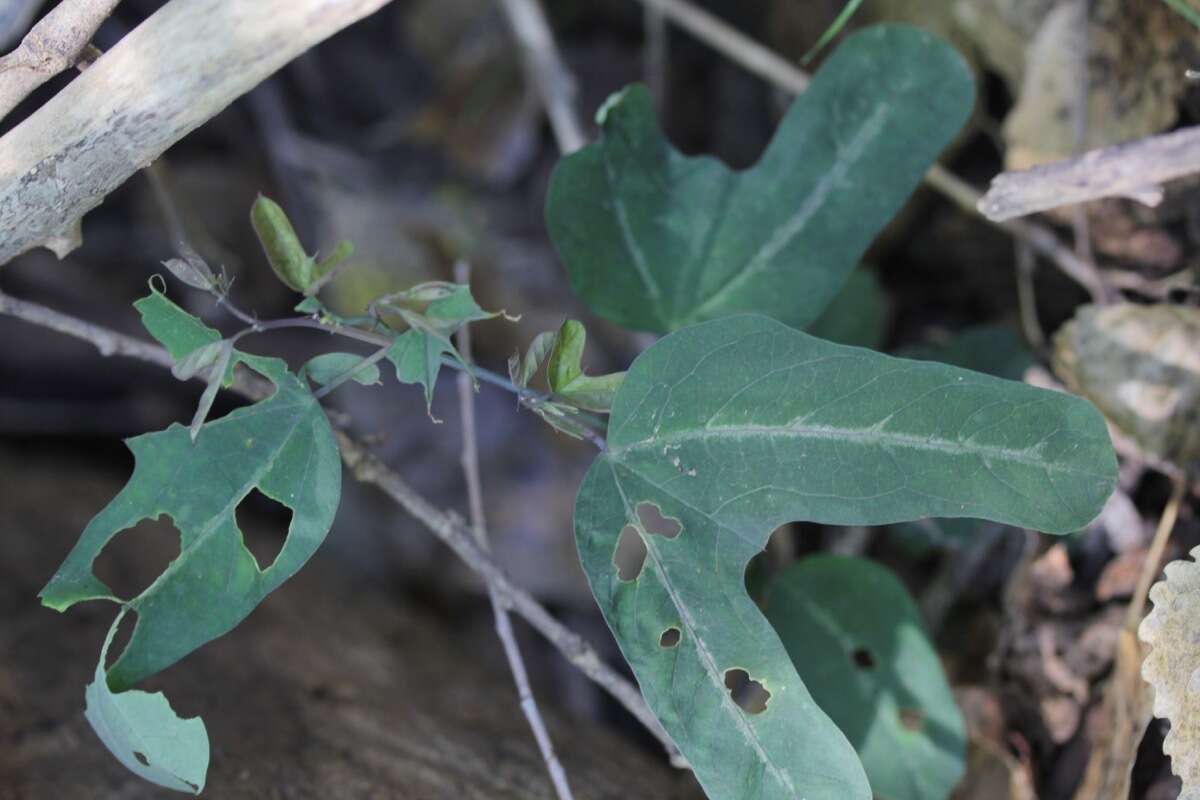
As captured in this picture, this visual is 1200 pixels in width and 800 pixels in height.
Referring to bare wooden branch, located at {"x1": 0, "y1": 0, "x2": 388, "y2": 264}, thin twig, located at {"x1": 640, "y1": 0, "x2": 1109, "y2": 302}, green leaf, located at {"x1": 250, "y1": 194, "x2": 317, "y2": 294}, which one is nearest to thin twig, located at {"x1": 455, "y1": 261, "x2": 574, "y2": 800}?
green leaf, located at {"x1": 250, "y1": 194, "x2": 317, "y2": 294}

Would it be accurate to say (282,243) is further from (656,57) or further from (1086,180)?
(656,57)

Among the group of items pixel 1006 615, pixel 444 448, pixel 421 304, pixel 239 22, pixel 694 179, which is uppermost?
pixel 239 22

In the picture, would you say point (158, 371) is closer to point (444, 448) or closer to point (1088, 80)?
point (444, 448)

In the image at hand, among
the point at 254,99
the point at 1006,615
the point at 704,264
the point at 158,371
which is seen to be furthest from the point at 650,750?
the point at 254,99

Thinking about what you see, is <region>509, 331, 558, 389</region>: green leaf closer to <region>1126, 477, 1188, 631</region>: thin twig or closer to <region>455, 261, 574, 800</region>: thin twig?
<region>455, 261, 574, 800</region>: thin twig

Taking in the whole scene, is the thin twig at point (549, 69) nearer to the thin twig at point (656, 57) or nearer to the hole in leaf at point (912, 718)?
the thin twig at point (656, 57)
